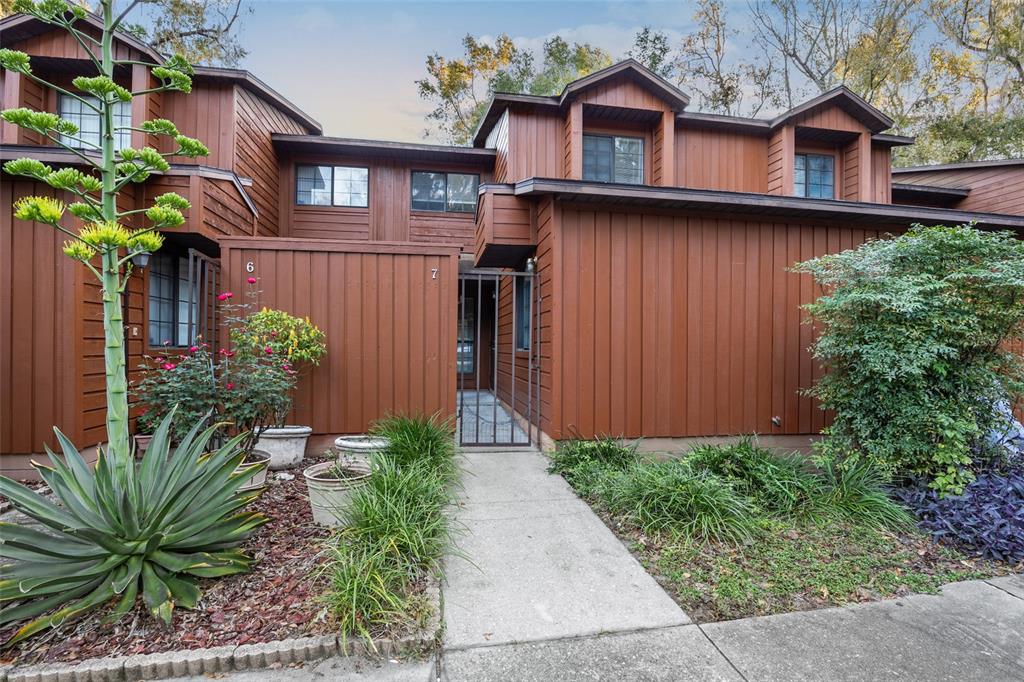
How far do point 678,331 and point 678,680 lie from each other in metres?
3.89

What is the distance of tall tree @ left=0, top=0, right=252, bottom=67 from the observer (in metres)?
12.4

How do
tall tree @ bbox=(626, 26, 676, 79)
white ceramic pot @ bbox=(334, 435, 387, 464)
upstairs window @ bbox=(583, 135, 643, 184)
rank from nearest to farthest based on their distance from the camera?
white ceramic pot @ bbox=(334, 435, 387, 464) < upstairs window @ bbox=(583, 135, 643, 184) < tall tree @ bbox=(626, 26, 676, 79)

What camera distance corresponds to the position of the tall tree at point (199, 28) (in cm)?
1236

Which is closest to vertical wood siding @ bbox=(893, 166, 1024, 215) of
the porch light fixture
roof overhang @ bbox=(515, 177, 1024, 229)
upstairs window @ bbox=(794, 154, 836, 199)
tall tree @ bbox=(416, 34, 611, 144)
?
upstairs window @ bbox=(794, 154, 836, 199)

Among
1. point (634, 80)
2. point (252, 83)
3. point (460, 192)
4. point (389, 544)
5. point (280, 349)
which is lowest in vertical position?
point (389, 544)

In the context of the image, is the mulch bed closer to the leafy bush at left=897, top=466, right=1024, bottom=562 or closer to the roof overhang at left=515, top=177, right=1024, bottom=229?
the roof overhang at left=515, top=177, right=1024, bottom=229

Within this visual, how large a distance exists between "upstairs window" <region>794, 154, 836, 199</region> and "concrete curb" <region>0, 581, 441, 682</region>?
33.7 feet

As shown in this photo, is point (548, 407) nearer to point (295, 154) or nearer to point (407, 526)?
point (407, 526)

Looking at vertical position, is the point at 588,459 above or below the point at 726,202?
below

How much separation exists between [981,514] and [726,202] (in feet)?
11.4

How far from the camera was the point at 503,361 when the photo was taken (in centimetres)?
972

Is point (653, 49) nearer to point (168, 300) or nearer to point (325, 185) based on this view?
point (325, 185)

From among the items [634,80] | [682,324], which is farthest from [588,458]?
[634,80]

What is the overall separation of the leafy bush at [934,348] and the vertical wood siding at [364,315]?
3940mm
